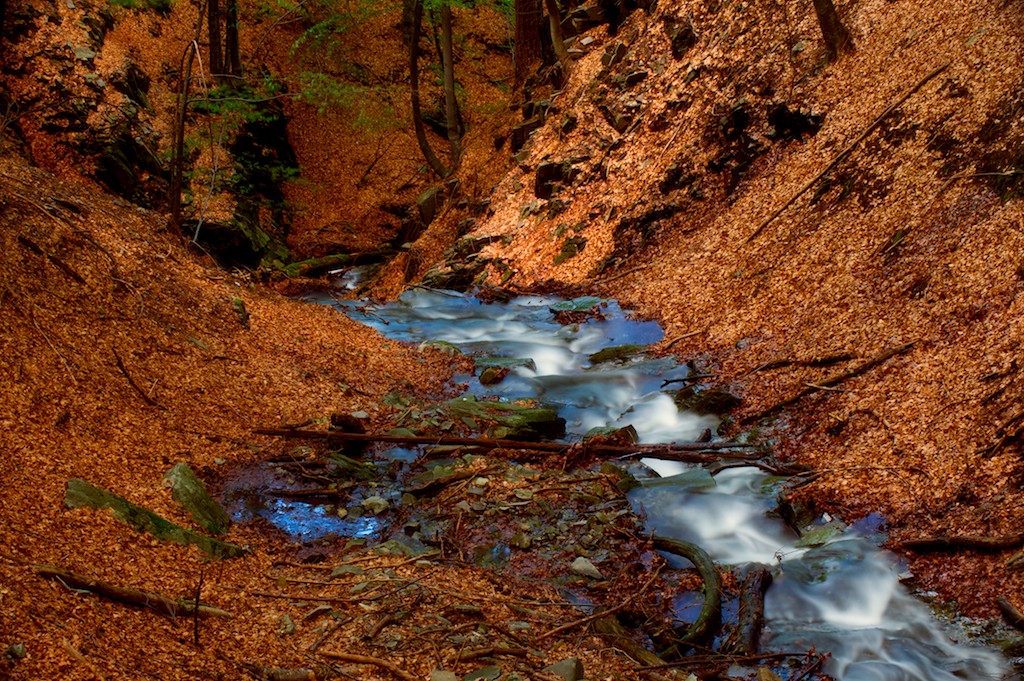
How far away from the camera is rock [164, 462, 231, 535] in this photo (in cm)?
512

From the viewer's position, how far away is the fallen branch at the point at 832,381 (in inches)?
284

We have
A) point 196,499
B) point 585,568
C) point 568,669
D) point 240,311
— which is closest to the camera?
point 568,669

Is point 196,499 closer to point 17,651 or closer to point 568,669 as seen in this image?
point 17,651

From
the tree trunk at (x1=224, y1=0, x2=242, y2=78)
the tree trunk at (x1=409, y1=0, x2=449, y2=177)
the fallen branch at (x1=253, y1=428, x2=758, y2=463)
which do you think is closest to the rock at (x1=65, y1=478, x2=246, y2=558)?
the fallen branch at (x1=253, y1=428, x2=758, y2=463)

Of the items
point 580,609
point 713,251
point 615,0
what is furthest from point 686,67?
point 580,609

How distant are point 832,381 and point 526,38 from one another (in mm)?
14782

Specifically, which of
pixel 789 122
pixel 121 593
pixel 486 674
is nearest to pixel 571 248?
pixel 789 122

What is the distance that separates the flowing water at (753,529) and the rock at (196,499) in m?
3.54

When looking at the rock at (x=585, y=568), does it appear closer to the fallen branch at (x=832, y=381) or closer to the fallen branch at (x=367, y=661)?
the fallen branch at (x=367, y=661)

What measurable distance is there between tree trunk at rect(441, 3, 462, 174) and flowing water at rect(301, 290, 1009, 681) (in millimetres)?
9051

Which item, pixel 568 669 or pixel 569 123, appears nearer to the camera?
pixel 568 669

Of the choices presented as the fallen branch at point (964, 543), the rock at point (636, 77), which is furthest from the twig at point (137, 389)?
the rock at point (636, 77)

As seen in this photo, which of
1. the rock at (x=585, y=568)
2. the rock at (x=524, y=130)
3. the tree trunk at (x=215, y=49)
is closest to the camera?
the rock at (x=585, y=568)

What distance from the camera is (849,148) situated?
10.3m
